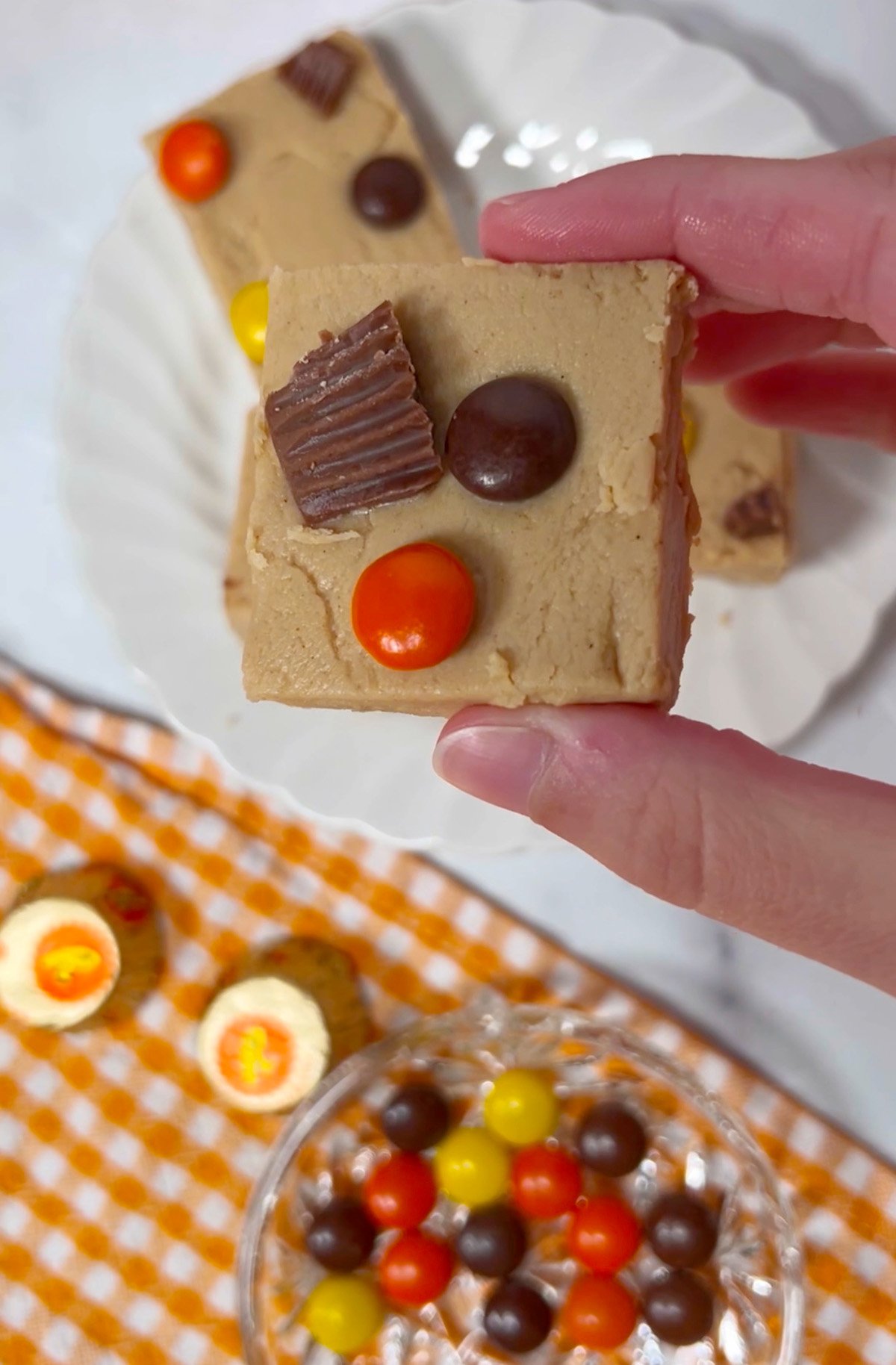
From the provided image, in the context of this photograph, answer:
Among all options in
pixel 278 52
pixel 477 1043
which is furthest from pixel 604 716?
pixel 278 52

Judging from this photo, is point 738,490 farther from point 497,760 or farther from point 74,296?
point 74,296

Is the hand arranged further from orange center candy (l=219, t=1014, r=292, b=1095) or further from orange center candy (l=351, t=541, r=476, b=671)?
orange center candy (l=219, t=1014, r=292, b=1095)

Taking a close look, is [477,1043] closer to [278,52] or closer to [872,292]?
[872,292]

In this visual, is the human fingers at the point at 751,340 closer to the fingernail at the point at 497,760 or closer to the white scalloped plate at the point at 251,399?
the white scalloped plate at the point at 251,399

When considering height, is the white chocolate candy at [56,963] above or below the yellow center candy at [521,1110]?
above

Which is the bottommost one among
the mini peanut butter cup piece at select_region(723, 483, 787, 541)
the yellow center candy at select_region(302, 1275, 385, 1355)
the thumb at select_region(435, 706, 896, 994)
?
the yellow center candy at select_region(302, 1275, 385, 1355)

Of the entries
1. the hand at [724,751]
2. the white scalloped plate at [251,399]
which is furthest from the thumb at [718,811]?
the white scalloped plate at [251,399]

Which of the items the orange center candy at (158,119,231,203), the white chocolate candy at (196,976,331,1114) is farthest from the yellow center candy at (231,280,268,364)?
the white chocolate candy at (196,976,331,1114)
